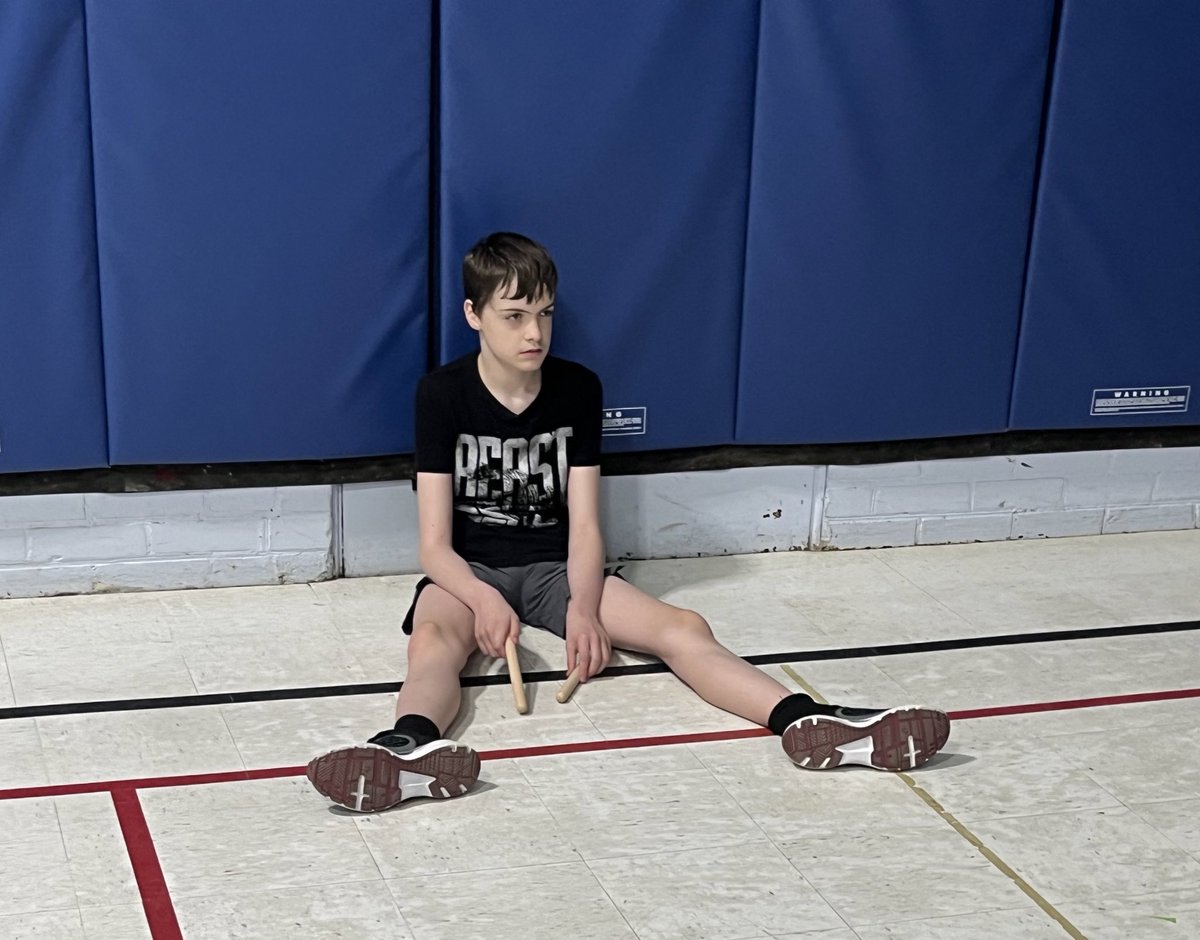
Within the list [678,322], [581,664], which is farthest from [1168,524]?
[581,664]

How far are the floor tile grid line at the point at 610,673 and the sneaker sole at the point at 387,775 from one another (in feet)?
1.36

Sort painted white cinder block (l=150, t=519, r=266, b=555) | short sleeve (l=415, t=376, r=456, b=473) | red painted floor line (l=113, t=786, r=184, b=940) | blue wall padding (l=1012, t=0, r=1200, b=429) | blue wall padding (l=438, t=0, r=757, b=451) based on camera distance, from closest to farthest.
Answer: red painted floor line (l=113, t=786, r=184, b=940) → short sleeve (l=415, t=376, r=456, b=473) → blue wall padding (l=438, t=0, r=757, b=451) → painted white cinder block (l=150, t=519, r=266, b=555) → blue wall padding (l=1012, t=0, r=1200, b=429)

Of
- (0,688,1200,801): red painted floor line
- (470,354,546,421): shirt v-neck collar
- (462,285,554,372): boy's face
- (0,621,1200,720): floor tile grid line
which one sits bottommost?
(0,688,1200,801): red painted floor line

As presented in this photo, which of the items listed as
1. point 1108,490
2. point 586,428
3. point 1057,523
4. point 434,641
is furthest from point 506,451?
point 1108,490

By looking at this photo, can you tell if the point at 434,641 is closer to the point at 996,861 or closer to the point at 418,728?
the point at 418,728

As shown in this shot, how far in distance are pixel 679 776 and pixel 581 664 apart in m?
0.35

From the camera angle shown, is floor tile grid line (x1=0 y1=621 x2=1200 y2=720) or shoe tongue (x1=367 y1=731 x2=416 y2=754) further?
floor tile grid line (x1=0 y1=621 x2=1200 y2=720)

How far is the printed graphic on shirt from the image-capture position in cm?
297

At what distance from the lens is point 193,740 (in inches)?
102

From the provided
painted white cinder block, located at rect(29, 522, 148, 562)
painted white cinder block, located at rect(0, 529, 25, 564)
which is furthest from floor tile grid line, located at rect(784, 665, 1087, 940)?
painted white cinder block, located at rect(0, 529, 25, 564)

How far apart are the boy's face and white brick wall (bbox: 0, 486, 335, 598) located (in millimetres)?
610

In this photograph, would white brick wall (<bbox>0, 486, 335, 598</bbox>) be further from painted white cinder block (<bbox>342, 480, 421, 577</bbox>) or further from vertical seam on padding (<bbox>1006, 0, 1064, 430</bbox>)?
vertical seam on padding (<bbox>1006, 0, 1064, 430</bbox>)

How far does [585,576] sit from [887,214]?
1.12m

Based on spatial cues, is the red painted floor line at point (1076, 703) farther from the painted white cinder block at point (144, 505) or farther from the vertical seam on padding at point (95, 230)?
the vertical seam on padding at point (95, 230)
